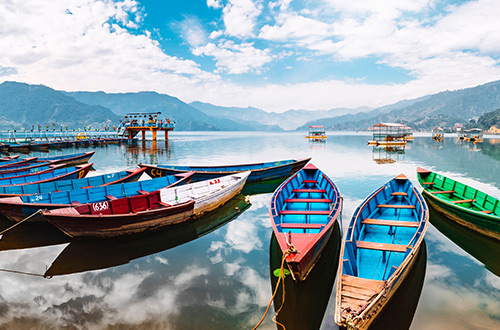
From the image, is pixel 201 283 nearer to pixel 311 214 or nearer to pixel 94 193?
pixel 311 214

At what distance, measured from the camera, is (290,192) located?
51.6 ft

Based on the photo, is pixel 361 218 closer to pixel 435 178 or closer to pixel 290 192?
pixel 290 192

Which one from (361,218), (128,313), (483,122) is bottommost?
(128,313)

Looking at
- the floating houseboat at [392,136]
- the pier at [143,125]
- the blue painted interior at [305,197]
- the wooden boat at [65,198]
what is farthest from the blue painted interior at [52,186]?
the floating houseboat at [392,136]

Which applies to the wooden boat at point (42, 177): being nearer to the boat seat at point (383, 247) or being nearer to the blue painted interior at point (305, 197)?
the blue painted interior at point (305, 197)

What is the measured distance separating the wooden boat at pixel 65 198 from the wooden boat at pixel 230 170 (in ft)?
12.5

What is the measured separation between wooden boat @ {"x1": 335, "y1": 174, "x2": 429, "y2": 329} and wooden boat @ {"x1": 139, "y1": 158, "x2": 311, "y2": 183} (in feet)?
37.7

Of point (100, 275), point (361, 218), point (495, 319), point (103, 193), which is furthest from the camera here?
point (103, 193)

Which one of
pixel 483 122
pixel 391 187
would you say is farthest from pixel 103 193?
pixel 483 122

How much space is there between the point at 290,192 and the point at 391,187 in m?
5.90

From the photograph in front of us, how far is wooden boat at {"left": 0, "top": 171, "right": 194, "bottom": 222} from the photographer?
41.2ft

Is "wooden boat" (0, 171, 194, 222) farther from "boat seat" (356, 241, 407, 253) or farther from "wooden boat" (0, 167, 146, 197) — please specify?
"boat seat" (356, 241, 407, 253)

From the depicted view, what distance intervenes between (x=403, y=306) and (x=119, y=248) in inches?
437

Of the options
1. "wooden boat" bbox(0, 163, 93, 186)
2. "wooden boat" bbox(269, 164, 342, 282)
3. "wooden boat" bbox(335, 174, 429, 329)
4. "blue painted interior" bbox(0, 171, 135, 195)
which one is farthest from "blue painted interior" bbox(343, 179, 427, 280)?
"wooden boat" bbox(0, 163, 93, 186)
